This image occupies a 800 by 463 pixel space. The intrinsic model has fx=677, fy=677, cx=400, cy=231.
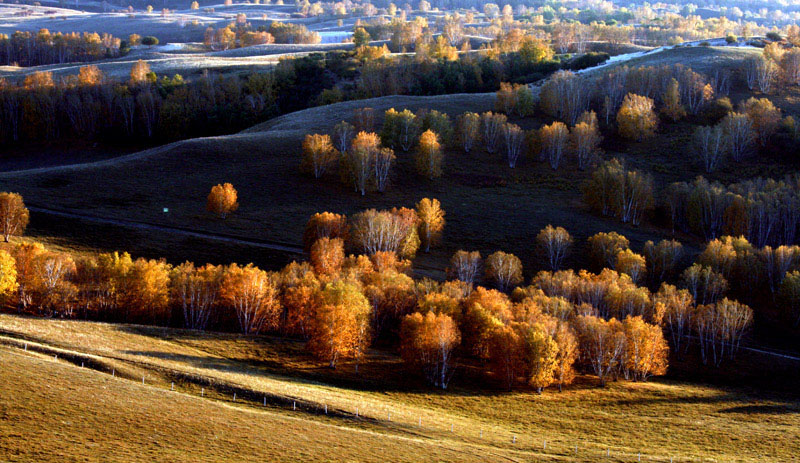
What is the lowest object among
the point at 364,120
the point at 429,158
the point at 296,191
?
the point at 296,191

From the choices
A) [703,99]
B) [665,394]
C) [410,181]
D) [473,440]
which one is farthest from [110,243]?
[703,99]

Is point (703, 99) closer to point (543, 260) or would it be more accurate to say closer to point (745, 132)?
point (745, 132)

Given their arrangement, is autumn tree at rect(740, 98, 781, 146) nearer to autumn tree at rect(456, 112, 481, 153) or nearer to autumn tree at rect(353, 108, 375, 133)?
autumn tree at rect(456, 112, 481, 153)

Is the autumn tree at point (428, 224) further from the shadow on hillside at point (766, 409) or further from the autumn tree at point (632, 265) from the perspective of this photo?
the shadow on hillside at point (766, 409)

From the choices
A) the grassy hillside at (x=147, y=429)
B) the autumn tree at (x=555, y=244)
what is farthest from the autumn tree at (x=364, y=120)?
the grassy hillside at (x=147, y=429)

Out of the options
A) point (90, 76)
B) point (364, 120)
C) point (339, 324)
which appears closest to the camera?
point (339, 324)

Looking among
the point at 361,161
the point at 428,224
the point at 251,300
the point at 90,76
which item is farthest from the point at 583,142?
the point at 90,76

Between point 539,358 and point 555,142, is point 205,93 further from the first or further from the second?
point 539,358
